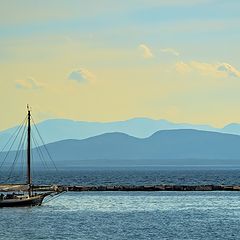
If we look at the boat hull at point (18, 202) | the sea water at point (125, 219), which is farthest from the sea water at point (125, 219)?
the boat hull at point (18, 202)

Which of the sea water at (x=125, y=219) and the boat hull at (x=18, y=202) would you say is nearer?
the sea water at (x=125, y=219)

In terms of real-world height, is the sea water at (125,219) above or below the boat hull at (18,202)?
below

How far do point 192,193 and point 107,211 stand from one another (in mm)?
45335

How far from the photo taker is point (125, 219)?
9138 cm

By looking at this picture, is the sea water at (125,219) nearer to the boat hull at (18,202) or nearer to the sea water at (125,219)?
the sea water at (125,219)

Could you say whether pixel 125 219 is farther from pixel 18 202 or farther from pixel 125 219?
pixel 18 202

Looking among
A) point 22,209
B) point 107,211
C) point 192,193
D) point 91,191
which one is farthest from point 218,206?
point 91,191

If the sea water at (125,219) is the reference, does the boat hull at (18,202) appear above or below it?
above

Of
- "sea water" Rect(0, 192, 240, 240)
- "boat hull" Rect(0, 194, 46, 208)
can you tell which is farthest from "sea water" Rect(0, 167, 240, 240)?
"boat hull" Rect(0, 194, 46, 208)

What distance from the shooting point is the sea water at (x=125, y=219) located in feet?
257

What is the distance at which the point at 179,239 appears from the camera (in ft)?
245

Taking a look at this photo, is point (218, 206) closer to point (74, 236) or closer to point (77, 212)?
point (77, 212)

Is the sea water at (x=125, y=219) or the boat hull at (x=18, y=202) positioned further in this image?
the boat hull at (x=18, y=202)

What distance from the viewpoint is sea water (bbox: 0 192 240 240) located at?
78.2 metres
